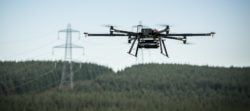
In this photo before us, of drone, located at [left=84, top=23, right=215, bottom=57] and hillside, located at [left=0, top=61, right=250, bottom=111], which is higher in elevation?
drone, located at [left=84, top=23, right=215, bottom=57]

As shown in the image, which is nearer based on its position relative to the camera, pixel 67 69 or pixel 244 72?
pixel 67 69

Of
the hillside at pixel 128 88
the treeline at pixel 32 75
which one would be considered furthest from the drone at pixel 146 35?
the treeline at pixel 32 75

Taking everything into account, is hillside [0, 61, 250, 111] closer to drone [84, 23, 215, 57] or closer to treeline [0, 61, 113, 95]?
treeline [0, 61, 113, 95]

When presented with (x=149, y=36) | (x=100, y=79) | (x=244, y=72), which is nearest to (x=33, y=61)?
(x=100, y=79)

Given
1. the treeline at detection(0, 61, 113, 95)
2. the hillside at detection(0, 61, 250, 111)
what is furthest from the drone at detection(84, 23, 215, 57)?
the treeline at detection(0, 61, 113, 95)

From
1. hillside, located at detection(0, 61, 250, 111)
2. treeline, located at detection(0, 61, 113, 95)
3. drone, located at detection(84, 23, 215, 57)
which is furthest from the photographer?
treeline, located at detection(0, 61, 113, 95)

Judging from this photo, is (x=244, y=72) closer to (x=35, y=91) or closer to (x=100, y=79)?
(x=100, y=79)

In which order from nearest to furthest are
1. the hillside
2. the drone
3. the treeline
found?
the drone < the hillside < the treeline

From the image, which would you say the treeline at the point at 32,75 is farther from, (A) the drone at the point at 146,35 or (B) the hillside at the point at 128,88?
(A) the drone at the point at 146,35

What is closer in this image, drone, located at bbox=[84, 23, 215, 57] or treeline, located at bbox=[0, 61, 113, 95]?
drone, located at bbox=[84, 23, 215, 57]
